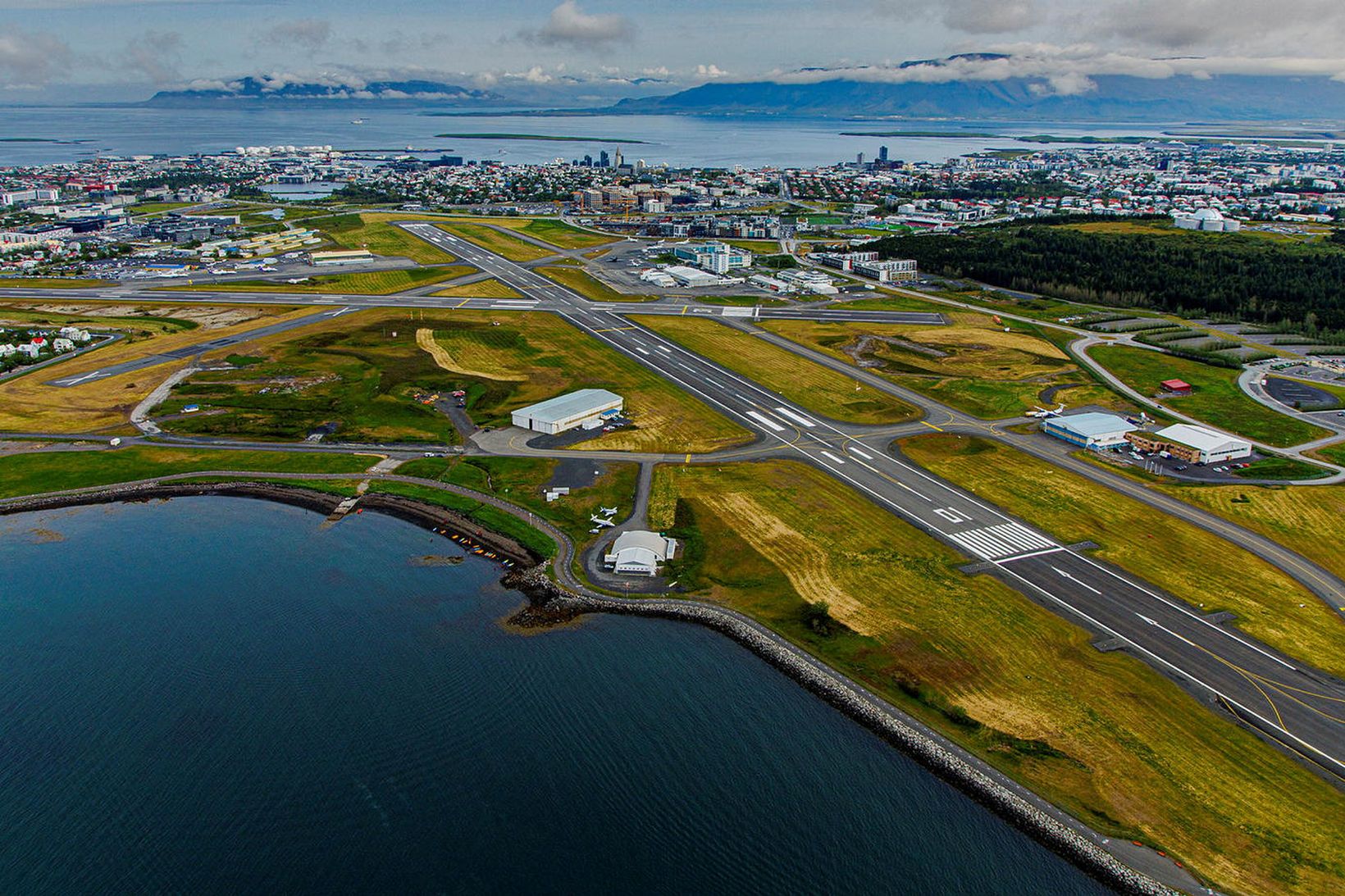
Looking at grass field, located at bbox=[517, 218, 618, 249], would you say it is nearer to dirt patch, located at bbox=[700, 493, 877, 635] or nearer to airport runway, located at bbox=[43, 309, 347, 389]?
airport runway, located at bbox=[43, 309, 347, 389]

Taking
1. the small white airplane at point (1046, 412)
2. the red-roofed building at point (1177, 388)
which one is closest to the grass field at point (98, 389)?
the small white airplane at point (1046, 412)

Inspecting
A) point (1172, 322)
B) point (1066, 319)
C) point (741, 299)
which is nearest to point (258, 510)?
point (741, 299)

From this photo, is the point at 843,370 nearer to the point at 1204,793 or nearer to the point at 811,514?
the point at 811,514

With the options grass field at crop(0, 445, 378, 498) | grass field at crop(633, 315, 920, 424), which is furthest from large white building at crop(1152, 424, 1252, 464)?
grass field at crop(0, 445, 378, 498)

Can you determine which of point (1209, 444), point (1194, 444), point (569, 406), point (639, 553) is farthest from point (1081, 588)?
point (569, 406)

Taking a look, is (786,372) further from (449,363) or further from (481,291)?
(481,291)
